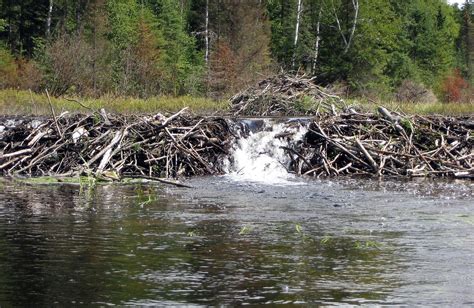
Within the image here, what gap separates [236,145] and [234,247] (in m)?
11.4

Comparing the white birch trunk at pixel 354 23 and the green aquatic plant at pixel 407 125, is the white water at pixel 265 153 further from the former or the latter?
the white birch trunk at pixel 354 23

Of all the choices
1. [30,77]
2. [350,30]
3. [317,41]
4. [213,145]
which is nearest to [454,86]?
[350,30]

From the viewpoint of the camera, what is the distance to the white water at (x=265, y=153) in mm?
21078

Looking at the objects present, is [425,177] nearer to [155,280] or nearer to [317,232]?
[317,232]

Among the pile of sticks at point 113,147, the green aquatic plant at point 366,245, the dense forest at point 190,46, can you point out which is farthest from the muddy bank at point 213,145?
the dense forest at point 190,46

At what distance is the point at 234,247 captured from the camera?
10.3 m

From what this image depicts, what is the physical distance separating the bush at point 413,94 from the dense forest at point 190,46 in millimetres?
187

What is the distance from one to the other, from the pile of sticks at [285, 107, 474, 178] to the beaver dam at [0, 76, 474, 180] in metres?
0.02

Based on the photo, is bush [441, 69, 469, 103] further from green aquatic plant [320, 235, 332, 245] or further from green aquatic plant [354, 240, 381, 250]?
green aquatic plant [354, 240, 381, 250]

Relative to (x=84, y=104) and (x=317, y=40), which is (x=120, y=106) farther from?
(x=317, y=40)

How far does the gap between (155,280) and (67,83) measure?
3604 cm

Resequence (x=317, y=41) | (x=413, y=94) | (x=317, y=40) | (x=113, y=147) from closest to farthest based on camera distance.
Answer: (x=113, y=147)
(x=317, y=41)
(x=317, y=40)
(x=413, y=94)

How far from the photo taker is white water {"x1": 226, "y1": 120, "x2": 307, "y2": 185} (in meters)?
21.1


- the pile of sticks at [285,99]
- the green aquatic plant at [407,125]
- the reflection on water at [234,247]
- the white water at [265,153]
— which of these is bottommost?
the reflection on water at [234,247]
